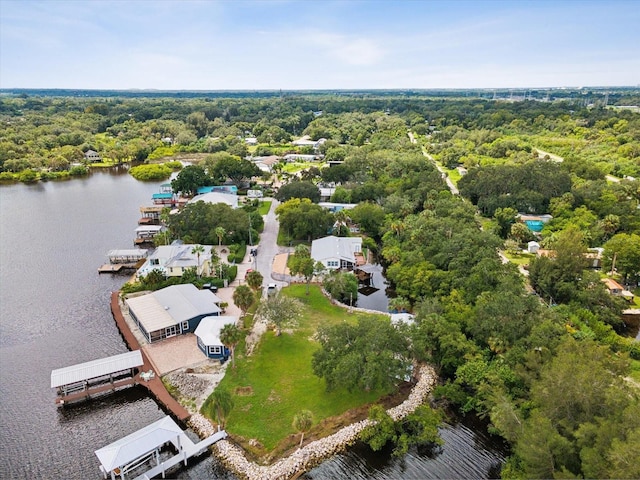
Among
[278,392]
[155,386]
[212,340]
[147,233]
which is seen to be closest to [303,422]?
[278,392]

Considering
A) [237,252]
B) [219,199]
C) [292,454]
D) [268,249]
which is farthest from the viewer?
[219,199]

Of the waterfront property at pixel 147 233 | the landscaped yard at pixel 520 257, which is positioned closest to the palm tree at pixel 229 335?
the waterfront property at pixel 147 233

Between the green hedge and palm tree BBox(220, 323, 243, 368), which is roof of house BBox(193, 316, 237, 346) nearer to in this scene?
palm tree BBox(220, 323, 243, 368)

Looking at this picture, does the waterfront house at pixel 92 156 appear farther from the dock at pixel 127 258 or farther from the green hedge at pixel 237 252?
the green hedge at pixel 237 252

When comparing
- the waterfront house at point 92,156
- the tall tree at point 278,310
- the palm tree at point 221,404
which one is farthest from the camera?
the waterfront house at point 92,156

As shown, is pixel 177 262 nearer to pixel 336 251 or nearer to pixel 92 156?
pixel 336 251

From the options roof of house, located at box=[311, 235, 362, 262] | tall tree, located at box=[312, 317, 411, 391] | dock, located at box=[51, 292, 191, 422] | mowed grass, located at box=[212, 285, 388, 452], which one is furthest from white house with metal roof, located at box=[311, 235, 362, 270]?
dock, located at box=[51, 292, 191, 422]

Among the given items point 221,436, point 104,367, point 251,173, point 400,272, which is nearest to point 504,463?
point 221,436
